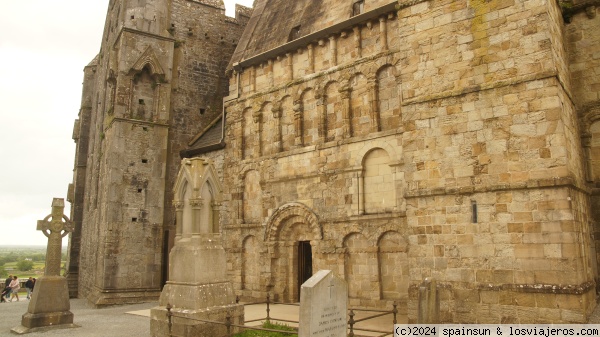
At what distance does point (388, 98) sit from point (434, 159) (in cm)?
453

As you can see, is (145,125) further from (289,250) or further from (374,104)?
(374,104)

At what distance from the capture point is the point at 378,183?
1470 centimetres

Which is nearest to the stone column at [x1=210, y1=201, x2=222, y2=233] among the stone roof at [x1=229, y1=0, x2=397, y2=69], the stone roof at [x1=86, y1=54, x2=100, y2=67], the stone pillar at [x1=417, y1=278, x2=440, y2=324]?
the stone pillar at [x1=417, y1=278, x2=440, y2=324]

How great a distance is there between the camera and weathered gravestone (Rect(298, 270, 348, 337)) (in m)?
6.24

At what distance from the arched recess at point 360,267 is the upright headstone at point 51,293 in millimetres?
7980

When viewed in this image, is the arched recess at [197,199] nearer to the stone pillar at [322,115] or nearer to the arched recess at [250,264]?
the stone pillar at [322,115]

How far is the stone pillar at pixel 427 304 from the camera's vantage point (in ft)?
27.9

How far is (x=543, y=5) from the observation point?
9.93 m

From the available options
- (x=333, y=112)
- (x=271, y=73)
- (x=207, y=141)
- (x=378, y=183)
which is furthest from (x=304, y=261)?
(x=207, y=141)

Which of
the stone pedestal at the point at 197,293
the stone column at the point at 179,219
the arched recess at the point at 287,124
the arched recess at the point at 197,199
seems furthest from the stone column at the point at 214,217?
the arched recess at the point at 287,124

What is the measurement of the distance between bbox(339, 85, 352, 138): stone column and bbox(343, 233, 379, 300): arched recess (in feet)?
11.0

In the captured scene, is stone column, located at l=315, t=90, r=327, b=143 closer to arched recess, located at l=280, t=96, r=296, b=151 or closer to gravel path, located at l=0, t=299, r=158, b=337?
arched recess, located at l=280, t=96, r=296, b=151

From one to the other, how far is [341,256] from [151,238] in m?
9.11

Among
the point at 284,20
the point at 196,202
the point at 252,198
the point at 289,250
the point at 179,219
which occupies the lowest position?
the point at 289,250
